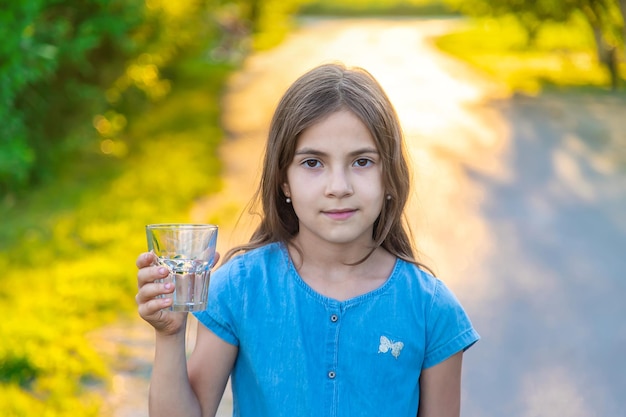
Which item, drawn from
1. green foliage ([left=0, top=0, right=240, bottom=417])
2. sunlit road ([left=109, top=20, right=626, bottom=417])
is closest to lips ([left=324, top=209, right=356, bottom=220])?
sunlit road ([left=109, top=20, right=626, bottom=417])

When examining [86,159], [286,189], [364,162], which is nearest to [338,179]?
[364,162]

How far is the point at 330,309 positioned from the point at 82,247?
4836 mm

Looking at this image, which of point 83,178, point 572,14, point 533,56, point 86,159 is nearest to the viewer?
point 83,178

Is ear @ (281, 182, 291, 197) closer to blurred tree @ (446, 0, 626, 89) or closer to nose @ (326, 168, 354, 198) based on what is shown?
nose @ (326, 168, 354, 198)

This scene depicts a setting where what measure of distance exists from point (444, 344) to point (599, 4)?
12942mm

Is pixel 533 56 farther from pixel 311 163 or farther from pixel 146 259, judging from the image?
pixel 146 259

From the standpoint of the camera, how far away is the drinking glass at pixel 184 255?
2.11 m

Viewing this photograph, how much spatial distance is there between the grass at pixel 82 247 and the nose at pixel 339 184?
2.29 meters

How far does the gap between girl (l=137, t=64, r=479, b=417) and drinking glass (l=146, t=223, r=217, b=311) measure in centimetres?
10

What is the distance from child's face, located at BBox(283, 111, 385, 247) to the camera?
2.27 metres

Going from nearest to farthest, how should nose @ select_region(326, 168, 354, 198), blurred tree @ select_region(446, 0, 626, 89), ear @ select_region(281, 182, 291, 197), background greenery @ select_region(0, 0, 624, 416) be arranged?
nose @ select_region(326, 168, 354, 198)
ear @ select_region(281, 182, 291, 197)
background greenery @ select_region(0, 0, 624, 416)
blurred tree @ select_region(446, 0, 626, 89)

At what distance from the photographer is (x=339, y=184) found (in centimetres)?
224

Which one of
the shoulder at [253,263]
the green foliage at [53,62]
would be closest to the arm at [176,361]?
the shoulder at [253,263]

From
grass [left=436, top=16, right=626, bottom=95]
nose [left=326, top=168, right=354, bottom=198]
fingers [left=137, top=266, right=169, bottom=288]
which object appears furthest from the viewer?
grass [left=436, top=16, right=626, bottom=95]
